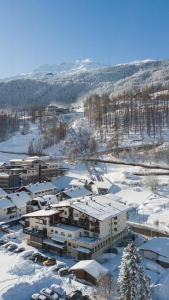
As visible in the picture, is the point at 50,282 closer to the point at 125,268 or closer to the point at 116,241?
the point at 125,268

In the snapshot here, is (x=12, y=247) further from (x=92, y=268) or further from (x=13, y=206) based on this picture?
(x=13, y=206)

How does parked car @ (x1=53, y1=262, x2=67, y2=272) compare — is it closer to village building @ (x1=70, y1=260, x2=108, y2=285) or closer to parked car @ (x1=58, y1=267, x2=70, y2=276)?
parked car @ (x1=58, y1=267, x2=70, y2=276)

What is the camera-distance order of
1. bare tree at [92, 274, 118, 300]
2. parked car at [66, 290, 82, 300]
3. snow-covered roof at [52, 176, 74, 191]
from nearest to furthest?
bare tree at [92, 274, 118, 300]
parked car at [66, 290, 82, 300]
snow-covered roof at [52, 176, 74, 191]

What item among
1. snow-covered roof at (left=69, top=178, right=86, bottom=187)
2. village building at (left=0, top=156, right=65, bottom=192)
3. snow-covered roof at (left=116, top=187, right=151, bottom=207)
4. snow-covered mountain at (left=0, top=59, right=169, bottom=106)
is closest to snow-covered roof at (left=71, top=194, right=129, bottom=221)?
snow-covered roof at (left=116, top=187, right=151, bottom=207)

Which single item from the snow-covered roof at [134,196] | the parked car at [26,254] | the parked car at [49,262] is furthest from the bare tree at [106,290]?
the snow-covered roof at [134,196]

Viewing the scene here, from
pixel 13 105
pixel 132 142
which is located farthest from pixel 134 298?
pixel 13 105

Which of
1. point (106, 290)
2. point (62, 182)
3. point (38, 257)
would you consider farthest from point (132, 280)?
point (62, 182)

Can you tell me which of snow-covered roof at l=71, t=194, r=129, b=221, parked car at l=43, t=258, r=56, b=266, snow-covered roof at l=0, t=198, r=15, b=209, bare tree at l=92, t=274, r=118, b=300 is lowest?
parked car at l=43, t=258, r=56, b=266
